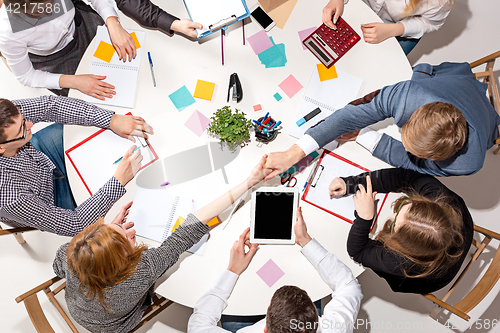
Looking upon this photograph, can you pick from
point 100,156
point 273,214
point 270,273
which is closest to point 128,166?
Answer: point 100,156

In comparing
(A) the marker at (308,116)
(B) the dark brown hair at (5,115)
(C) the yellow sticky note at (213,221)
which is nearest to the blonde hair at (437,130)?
(A) the marker at (308,116)

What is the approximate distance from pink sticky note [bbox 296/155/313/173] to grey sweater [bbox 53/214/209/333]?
544mm

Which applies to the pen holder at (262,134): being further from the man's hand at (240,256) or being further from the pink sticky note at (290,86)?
the man's hand at (240,256)

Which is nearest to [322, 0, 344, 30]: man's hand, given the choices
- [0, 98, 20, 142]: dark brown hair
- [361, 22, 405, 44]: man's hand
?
[361, 22, 405, 44]: man's hand

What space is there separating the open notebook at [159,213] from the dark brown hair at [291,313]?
44 centimetres

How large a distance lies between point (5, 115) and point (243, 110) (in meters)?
1.07

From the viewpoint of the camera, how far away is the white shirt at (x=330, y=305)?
137 centimetres

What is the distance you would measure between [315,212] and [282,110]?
0.54 m

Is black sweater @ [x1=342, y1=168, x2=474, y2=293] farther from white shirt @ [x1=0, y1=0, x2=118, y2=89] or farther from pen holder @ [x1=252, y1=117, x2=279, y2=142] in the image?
white shirt @ [x1=0, y1=0, x2=118, y2=89]

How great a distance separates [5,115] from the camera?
1.35 metres

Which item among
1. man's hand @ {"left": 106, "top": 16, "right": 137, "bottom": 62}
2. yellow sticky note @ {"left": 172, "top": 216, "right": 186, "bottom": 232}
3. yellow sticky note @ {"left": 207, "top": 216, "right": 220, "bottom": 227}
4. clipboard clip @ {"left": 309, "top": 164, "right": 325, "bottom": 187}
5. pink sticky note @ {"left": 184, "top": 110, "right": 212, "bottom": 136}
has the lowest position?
yellow sticky note @ {"left": 172, "top": 216, "right": 186, "bottom": 232}

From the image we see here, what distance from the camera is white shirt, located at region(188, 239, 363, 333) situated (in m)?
1.37

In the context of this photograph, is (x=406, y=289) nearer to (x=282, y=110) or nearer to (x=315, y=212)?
(x=315, y=212)

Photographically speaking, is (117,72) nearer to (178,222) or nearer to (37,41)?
(37,41)
